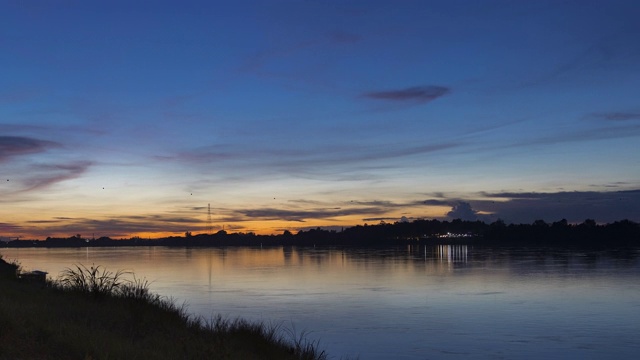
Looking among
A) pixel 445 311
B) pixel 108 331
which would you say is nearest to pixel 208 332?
pixel 108 331

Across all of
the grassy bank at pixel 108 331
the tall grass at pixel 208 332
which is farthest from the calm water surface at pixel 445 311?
the grassy bank at pixel 108 331

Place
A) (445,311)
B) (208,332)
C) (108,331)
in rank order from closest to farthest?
(108,331) < (208,332) < (445,311)

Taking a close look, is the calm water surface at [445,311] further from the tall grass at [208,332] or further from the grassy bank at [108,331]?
the grassy bank at [108,331]

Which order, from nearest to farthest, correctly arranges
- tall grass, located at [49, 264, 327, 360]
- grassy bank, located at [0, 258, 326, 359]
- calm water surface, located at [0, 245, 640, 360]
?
grassy bank, located at [0, 258, 326, 359] → tall grass, located at [49, 264, 327, 360] → calm water surface, located at [0, 245, 640, 360]

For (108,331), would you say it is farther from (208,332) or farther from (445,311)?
(445,311)

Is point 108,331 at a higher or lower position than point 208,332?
higher

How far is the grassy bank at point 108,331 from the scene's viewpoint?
1128 cm

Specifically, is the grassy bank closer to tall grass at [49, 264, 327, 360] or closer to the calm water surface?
tall grass at [49, 264, 327, 360]

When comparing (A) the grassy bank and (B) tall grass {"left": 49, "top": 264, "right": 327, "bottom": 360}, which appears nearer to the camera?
(A) the grassy bank

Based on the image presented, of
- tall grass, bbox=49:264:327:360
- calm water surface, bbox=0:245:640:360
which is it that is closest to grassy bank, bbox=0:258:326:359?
tall grass, bbox=49:264:327:360

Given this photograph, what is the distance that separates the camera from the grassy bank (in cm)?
1128

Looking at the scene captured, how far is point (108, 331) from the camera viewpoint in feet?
47.0

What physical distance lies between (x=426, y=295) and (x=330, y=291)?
7827 millimetres

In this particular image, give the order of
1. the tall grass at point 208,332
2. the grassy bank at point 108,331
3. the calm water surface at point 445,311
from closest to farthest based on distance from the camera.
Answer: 1. the grassy bank at point 108,331
2. the tall grass at point 208,332
3. the calm water surface at point 445,311
